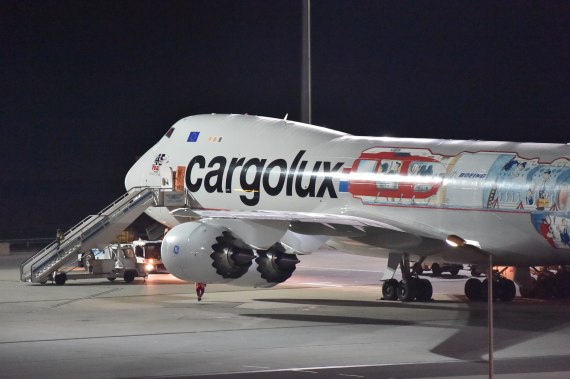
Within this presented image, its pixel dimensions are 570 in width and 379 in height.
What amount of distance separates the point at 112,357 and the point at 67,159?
140357mm

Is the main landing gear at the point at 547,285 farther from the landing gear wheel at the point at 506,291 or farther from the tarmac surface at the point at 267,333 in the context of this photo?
the landing gear wheel at the point at 506,291

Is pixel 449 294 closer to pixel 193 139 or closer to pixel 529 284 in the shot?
pixel 529 284

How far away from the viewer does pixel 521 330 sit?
32250mm

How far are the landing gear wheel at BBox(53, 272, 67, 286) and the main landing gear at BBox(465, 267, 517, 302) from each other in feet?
49.1

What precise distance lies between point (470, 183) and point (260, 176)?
797 centimetres

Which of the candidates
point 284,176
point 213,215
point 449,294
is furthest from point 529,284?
point 213,215

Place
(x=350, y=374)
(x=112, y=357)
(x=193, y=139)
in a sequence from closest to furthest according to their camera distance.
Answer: (x=350, y=374) < (x=112, y=357) < (x=193, y=139)

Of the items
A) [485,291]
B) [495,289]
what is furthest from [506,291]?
[485,291]

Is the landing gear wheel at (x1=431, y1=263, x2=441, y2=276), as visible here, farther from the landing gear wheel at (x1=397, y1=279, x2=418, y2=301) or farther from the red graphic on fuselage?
the red graphic on fuselage

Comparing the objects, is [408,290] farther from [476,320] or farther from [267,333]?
[267,333]

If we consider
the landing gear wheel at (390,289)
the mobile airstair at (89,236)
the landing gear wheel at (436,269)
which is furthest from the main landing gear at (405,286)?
the mobile airstair at (89,236)

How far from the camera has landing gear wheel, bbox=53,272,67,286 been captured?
153 feet

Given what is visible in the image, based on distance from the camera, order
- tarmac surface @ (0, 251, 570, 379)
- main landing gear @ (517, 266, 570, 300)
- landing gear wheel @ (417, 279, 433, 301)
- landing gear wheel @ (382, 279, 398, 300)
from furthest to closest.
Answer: main landing gear @ (517, 266, 570, 300), landing gear wheel @ (382, 279, 398, 300), landing gear wheel @ (417, 279, 433, 301), tarmac surface @ (0, 251, 570, 379)

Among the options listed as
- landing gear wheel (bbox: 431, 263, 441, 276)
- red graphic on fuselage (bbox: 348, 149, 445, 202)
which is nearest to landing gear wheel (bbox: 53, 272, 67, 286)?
red graphic on fuselage (bbox: 348, 149, 445, 202)
